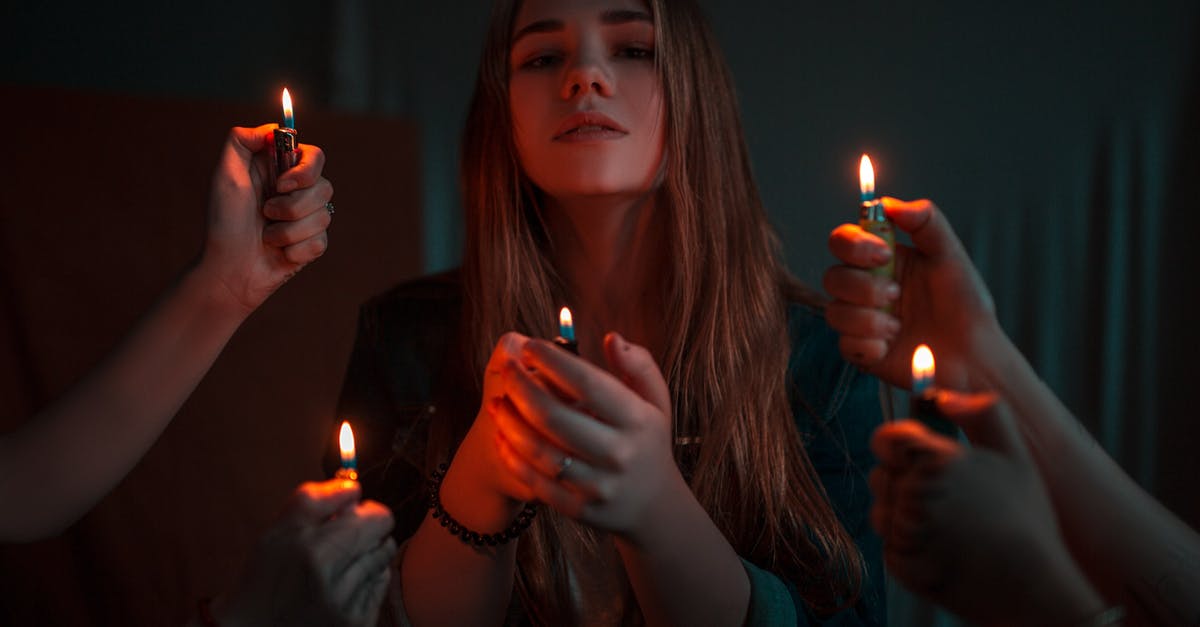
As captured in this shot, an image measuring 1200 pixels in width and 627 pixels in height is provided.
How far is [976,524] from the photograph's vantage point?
0.65 m

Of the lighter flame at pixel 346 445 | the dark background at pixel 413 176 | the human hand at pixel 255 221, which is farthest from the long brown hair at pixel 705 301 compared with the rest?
the dark background at pixel 413 176

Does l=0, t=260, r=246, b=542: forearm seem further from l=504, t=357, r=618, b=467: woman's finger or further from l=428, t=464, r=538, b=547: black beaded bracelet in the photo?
l=504, t=357, r=618, b=467: woman's finger

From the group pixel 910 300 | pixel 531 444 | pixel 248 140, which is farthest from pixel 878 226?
pixel 248 140

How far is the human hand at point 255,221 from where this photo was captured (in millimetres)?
1089

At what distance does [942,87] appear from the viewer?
194 centimetres

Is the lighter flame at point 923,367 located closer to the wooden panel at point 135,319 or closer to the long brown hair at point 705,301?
the long brown hair at point 705,301

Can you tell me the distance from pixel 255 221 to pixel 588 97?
436mm

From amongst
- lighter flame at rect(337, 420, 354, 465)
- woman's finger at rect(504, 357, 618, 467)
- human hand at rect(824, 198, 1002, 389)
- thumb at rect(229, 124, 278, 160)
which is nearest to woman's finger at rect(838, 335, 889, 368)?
human hand at rect(824, 198, 1002, 389)

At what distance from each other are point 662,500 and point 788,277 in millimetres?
689

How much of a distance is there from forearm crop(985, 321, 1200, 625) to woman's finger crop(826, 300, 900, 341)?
170 mm

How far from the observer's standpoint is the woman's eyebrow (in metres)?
1.27

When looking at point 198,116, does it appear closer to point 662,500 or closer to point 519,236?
point 519,236

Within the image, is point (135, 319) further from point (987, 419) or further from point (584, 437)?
point (987, 419)

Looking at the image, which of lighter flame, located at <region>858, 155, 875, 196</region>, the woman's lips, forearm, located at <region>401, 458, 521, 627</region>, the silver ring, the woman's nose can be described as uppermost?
the woman's nose
